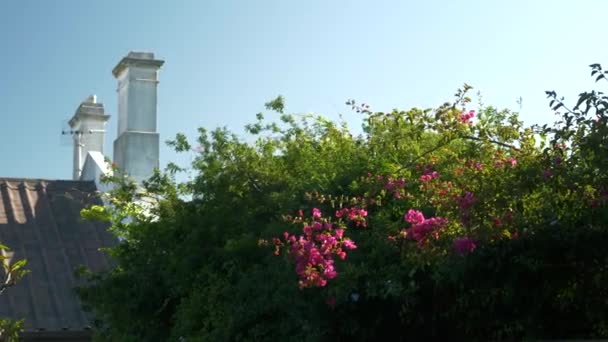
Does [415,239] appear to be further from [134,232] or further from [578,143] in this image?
[134,232]

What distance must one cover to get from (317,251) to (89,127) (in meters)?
13.2

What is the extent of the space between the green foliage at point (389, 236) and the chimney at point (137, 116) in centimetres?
614

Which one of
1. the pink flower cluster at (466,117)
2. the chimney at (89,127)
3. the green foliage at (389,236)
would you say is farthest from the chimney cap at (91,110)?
the pink flower cluster at (466,117)

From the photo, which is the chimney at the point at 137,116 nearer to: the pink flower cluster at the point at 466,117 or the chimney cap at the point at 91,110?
the chimney cap at the point at 91,110

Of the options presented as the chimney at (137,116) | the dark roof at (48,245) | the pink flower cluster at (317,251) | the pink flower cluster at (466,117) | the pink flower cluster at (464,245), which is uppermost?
the chimney at (137,116)

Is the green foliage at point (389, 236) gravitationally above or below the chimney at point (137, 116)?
below

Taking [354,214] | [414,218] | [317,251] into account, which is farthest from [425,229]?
[354,214]

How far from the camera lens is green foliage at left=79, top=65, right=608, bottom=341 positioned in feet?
22.8

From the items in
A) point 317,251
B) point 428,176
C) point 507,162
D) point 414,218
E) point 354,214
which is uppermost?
point 428,176

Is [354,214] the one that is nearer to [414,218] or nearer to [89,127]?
[414,218]

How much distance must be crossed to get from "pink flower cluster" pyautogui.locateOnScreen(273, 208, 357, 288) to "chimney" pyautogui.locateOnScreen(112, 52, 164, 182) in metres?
9.39

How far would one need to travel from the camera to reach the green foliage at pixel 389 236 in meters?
6.95

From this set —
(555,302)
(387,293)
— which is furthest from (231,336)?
(555,302)

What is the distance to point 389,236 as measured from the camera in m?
7.68
